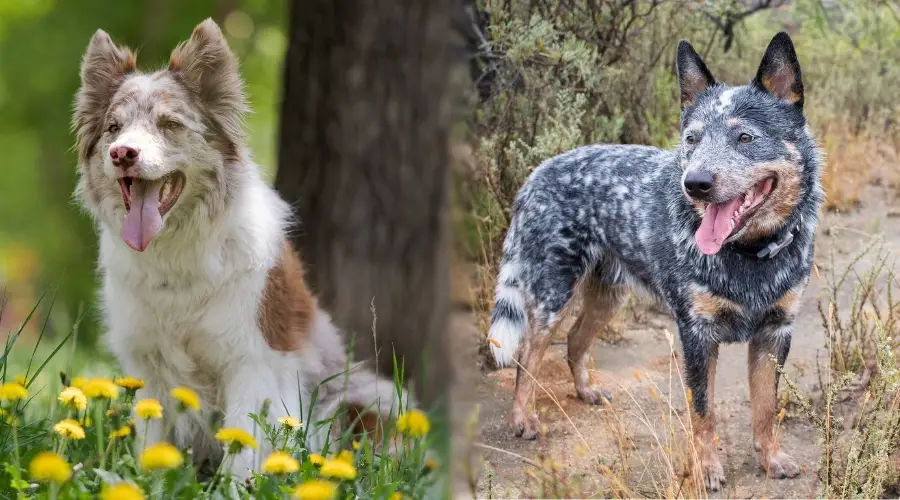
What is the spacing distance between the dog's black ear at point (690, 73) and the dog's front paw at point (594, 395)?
105 cm

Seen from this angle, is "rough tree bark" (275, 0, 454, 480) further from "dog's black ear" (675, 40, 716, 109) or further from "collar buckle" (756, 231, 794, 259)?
"collar buckle" (756, 231, 794, 259)

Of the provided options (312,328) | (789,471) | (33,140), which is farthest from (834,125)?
(33,140)

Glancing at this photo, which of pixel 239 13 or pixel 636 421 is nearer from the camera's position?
pixel 636 421

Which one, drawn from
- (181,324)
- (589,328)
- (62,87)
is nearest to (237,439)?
(181,324)

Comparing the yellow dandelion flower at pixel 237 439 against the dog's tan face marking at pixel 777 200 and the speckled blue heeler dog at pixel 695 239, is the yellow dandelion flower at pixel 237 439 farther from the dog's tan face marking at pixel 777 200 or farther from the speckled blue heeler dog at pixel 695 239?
the dog's tan face marking at pixel 777 200

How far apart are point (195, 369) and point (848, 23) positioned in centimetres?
285

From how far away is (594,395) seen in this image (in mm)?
3211

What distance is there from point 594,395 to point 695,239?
680 mm

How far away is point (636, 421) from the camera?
10.6 feet

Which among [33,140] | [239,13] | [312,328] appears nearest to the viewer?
[312,328]

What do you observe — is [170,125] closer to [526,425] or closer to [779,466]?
[526,425]

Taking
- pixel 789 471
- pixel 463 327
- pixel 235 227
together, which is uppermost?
pixel 235 227

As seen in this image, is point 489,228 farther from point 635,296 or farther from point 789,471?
point 789,471

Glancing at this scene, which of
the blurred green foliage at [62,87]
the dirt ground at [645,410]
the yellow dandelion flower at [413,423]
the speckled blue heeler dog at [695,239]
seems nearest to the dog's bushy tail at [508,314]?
the speckled blue heeler dog at [695,239]
